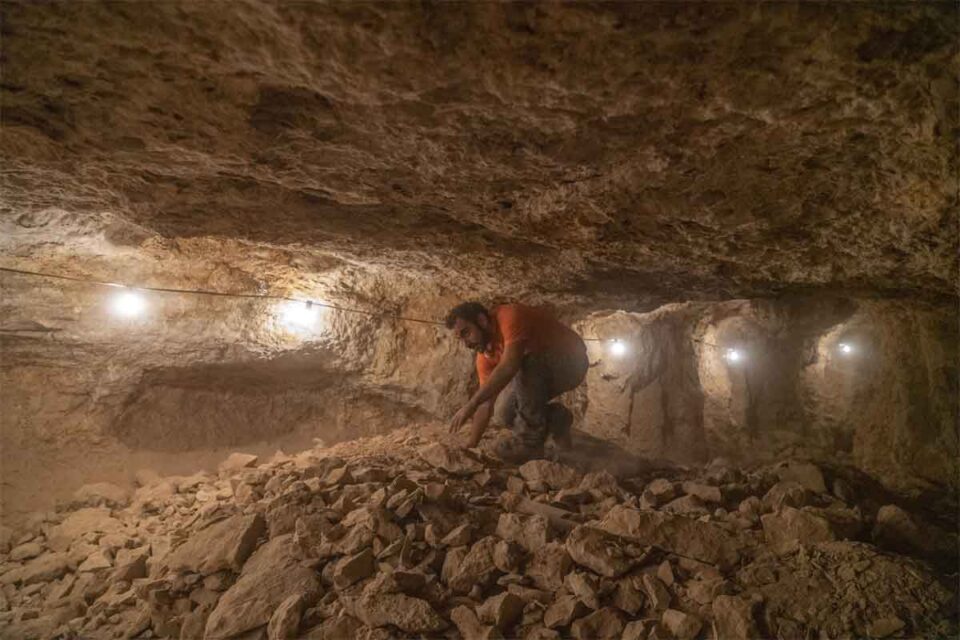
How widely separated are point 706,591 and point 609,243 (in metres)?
1.71

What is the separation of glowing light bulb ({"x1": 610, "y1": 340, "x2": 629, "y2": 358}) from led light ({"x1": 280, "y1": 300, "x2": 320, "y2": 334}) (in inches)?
163

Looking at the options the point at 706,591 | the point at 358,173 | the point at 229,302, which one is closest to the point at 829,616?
the point at 706,591

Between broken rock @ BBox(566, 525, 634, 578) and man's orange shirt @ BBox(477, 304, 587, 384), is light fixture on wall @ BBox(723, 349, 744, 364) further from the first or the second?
broken rock @ BBox(566, 525, 634, 578)

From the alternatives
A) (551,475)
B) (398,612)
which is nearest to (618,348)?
(551,475)

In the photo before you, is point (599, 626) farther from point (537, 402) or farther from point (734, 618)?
point (537, 402)

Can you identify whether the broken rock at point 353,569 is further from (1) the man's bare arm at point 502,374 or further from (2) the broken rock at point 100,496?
(2) the broken rock at point 100,496

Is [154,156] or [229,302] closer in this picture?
[154,156]

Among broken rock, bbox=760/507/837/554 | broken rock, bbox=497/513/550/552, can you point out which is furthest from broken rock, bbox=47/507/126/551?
broken rock, bbox=760/507/837/554

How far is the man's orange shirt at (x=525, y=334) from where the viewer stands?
3.04 metres

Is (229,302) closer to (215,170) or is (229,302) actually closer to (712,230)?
(215,170)

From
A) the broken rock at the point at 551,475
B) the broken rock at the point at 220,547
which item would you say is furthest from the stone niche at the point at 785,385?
the broken rock at the point at 220,547

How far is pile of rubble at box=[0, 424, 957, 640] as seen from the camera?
1484mm

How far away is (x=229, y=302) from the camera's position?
12.3 ft

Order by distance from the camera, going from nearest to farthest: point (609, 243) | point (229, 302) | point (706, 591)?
point (706, 591), point (609, 243), point (229, 302)
